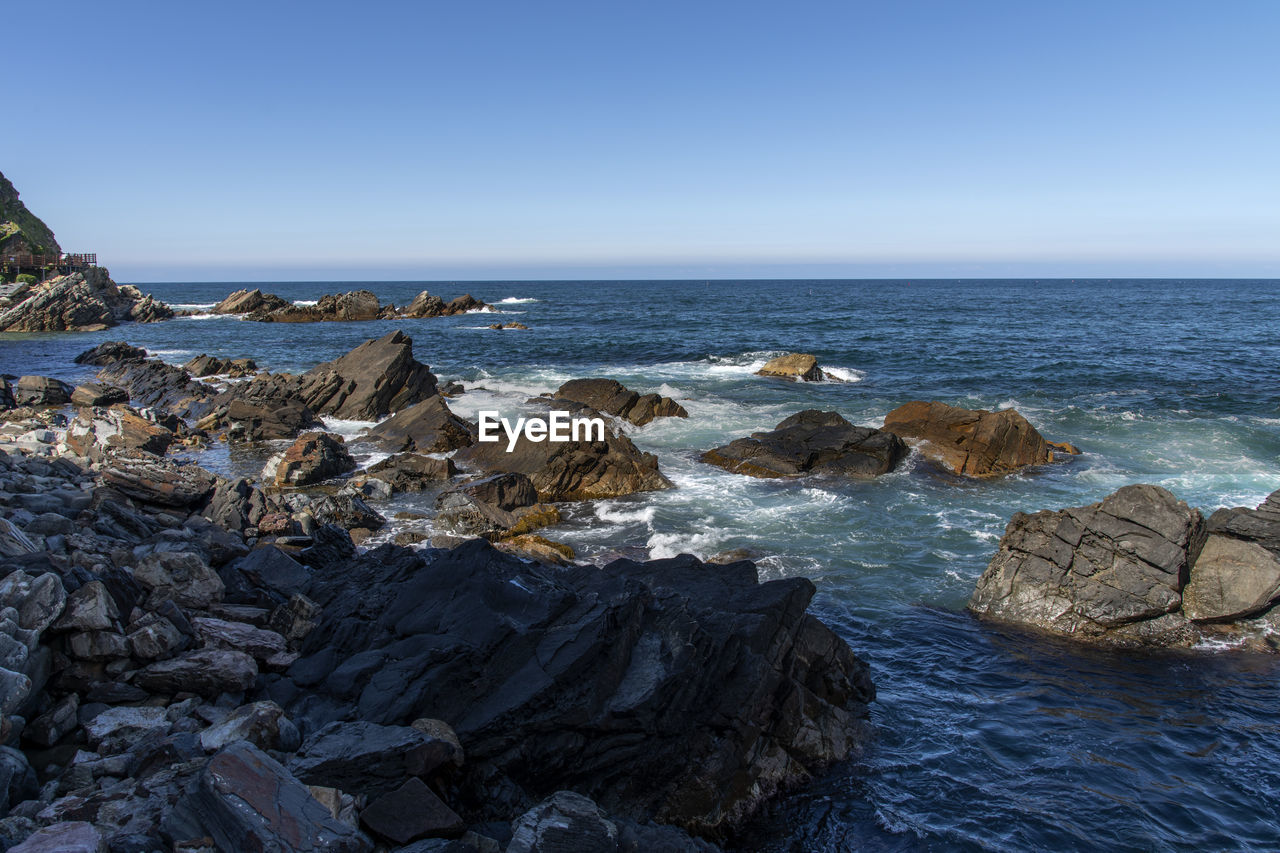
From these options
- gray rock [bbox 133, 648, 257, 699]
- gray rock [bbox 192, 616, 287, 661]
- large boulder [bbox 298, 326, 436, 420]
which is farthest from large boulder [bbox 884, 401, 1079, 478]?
large boulder [bbox 298, 326, 436, 420]

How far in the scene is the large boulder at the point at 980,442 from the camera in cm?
2145

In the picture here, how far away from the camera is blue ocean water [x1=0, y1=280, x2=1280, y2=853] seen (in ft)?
26.8

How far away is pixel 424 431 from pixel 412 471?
4118 millimetres

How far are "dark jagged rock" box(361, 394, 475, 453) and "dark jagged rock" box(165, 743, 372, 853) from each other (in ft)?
60.1

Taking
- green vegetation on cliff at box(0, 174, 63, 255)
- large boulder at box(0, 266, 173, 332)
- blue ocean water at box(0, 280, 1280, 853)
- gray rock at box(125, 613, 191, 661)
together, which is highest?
green vegetation on cliff at box(0, 174, 63, 255)

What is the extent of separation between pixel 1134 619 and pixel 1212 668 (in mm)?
1205

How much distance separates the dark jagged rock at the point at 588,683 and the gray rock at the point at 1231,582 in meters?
6.79

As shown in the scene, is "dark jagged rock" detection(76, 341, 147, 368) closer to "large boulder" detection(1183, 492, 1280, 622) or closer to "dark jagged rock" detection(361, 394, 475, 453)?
"dark jagged rock" detection(361, 394, 475, 453)

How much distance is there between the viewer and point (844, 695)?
390 inches

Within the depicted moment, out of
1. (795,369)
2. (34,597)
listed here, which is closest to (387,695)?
(34,597)

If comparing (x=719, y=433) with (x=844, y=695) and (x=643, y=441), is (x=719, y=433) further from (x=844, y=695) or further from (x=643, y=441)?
(x=844, y=695)

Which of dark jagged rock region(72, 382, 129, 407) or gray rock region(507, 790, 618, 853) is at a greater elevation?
dark jagged rock region(72, 382, 129, 407)

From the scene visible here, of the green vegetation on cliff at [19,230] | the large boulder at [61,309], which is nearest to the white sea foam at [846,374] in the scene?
the large boulder at [61,309]

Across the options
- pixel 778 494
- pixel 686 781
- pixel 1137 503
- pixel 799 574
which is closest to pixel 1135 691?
pixel 1137 503
